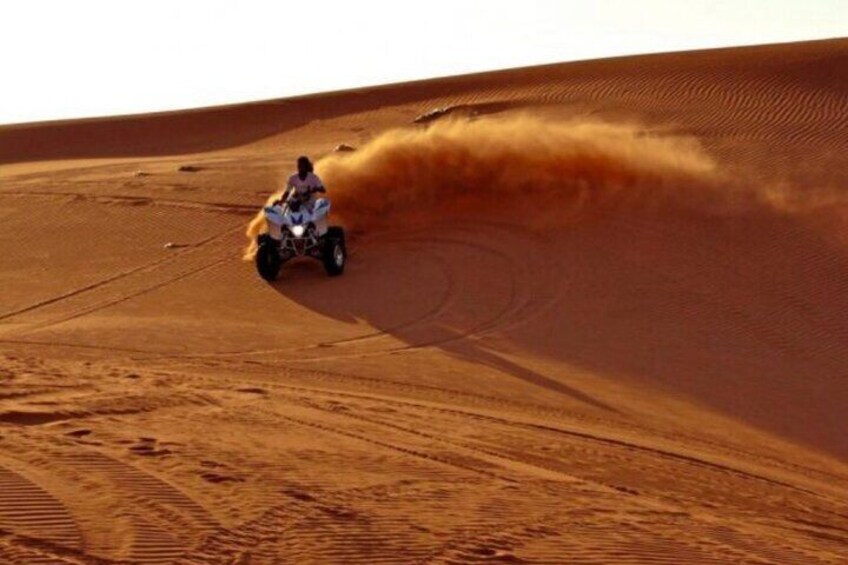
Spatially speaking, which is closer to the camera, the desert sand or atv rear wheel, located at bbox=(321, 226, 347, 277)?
the desert sand

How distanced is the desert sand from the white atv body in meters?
0.33

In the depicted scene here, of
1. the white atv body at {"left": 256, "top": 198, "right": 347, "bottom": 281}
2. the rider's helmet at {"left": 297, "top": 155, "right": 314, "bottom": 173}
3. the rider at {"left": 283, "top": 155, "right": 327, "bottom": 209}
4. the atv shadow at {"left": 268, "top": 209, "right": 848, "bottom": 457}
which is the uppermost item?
the rider's helmet at {"left": 297, "top": 155, "right": 314, "bottom": 173}

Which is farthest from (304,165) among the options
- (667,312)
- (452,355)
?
(667,312)

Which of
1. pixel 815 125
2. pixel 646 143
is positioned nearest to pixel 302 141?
pixel 815 125

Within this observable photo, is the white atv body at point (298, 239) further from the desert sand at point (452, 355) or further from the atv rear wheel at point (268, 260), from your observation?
the desert sand at point (452, 355)

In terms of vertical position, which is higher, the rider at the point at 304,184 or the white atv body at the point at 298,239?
the rider at the point at 304,184

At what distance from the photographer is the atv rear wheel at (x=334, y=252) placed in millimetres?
19422

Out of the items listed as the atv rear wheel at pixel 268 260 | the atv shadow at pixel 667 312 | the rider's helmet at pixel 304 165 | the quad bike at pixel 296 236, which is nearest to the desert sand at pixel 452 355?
the atv shadow at pixel 667 312

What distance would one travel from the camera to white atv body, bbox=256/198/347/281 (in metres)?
19.3

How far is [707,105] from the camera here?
122ft

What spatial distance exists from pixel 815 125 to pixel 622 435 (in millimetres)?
21325

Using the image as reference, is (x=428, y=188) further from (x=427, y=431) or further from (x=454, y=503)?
(x=454, y=503)

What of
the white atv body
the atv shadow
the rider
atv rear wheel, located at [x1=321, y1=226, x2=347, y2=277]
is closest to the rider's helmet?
the rider

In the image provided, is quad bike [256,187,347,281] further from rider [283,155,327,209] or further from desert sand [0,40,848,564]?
desert sand [0,40,848,564]
